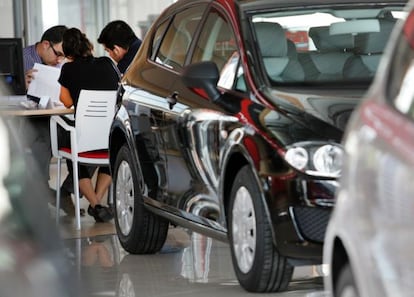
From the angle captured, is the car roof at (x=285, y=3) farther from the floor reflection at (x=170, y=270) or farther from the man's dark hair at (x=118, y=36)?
the man's dark hair at (x=118, y=36)

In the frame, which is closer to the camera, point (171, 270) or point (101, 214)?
point (171, 270)

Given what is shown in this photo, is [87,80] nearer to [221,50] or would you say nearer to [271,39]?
[221,50]

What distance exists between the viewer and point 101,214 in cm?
1079

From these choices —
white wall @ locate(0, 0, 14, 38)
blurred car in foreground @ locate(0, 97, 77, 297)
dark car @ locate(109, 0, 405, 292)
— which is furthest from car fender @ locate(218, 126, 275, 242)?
white wall @ locate(0, 0, 14, 38)

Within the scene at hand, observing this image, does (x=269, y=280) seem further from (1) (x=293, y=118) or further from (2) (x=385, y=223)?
(2) (x=385, y=223)

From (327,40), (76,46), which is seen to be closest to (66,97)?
(76,46)

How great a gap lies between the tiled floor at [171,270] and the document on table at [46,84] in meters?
2.41

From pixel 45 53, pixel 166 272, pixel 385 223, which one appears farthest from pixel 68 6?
pixel 385 223

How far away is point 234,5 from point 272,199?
57.7 inches

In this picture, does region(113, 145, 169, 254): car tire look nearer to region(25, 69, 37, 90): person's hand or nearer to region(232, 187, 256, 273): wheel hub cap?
region(232, 187, 256, 273): wheel hub cap

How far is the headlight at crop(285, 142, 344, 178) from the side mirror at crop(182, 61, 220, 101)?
86 cm

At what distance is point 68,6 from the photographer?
68.4 feet

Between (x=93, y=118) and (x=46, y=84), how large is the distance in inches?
64.9

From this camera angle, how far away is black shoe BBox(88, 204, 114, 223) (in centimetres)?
1077
